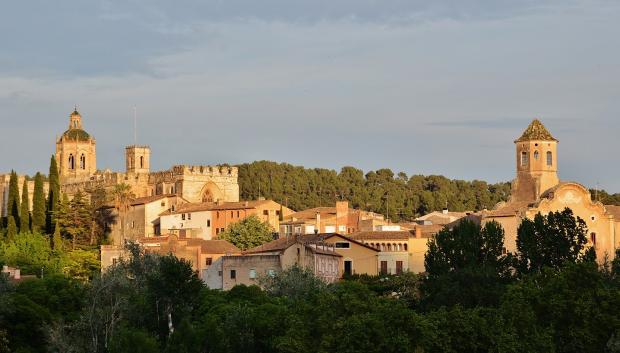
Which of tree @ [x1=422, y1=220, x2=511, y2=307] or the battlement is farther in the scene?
the battlement

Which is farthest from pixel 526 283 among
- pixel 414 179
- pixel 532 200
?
pixel 414 179

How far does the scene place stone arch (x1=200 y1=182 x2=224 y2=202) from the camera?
111 meters

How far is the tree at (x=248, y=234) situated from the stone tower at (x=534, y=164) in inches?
610

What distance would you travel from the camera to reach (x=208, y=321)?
5919 centimetres

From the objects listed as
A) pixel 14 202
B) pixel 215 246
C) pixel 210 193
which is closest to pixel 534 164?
pixel 215 246

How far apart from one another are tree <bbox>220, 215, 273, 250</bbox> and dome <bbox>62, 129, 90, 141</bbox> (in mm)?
27167

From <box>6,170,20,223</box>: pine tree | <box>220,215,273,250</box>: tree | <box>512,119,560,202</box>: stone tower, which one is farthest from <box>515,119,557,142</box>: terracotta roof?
<box>6,170,20,223</box>: pine tree

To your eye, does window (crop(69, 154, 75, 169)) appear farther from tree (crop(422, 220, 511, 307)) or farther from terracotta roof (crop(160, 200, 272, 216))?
tree (crop(422, 220, 511, 307))

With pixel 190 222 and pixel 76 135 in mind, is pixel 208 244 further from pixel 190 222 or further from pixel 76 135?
pixel 76 135

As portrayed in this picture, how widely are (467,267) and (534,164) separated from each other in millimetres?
23169

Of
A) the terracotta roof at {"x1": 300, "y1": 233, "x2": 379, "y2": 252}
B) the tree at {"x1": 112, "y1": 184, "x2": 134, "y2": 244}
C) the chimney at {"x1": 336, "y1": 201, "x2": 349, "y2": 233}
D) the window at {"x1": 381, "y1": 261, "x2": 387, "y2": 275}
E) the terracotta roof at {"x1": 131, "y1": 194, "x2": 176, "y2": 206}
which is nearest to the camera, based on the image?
the terracotta roof at {"x1": 300, "y1": 233, "x2": 379, "y2": 252}

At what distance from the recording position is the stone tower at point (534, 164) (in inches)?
3556

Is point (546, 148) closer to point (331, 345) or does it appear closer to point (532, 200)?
point (532, 200)

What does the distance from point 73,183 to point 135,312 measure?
55.8 meters
